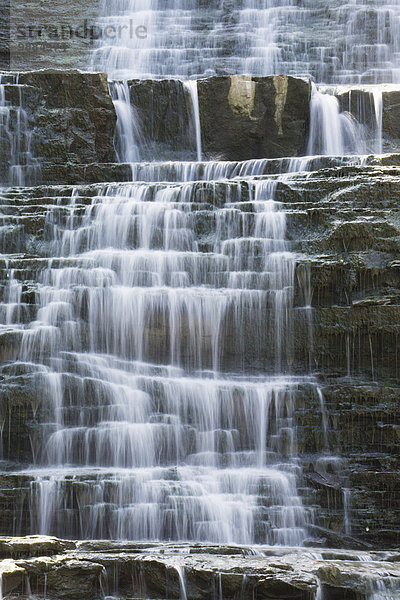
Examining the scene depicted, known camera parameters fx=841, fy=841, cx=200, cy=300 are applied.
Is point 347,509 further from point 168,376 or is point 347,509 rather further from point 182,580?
point 182,580

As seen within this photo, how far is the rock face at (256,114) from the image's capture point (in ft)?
56.9

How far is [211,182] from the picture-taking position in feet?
43.5

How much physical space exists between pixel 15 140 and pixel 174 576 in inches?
→ 418

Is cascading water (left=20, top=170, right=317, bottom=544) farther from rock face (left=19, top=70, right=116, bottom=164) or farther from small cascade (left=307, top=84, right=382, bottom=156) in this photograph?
small cascade (left=307, top=84, right=382, bottom=156)

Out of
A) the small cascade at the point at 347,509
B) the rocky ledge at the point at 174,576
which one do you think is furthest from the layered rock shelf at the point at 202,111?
the rocky ledge at the point at 174,576

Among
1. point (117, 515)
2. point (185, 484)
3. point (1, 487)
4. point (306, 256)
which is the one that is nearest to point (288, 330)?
point (306, 256)

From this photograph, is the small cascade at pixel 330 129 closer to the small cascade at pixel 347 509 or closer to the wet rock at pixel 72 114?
the wet rock at pixel 72 114

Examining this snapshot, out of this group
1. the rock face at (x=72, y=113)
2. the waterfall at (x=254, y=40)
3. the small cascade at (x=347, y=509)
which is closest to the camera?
the small cascade at (x=347, y=509)

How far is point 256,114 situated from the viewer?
17391 millimetres

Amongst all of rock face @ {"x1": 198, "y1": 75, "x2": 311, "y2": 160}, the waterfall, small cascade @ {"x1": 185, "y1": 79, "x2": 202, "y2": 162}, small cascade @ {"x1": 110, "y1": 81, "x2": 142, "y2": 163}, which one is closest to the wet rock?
small cascade @ {"x1": 110, "y1": 81, "x2": 142, "y2": 163}

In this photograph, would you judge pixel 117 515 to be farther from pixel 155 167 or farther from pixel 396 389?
pixel 155 167

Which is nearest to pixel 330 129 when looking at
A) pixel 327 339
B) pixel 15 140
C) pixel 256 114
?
pixel 256 114

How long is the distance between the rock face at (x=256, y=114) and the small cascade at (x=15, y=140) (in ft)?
12.2

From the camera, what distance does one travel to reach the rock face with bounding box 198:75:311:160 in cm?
1734
